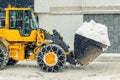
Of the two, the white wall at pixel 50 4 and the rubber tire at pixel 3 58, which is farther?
the white wall at pixel 50 4

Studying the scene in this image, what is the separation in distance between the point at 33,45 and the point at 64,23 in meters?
6.87

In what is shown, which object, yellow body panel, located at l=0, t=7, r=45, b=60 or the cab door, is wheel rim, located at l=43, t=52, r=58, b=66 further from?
the cab door

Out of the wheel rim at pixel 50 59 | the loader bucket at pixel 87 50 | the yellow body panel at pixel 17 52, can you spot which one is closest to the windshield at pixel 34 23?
the yellow body panel at pixel 17 52

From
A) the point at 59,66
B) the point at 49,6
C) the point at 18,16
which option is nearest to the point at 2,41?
the point at 18,16

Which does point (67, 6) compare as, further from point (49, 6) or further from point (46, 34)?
point (46, 34)

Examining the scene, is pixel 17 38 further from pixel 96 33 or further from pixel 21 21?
pixel 96 33

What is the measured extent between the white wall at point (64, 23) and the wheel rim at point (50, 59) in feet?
23.8

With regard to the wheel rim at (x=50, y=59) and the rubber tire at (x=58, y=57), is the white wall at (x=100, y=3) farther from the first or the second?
the wheel rim at (x=50, y=59)

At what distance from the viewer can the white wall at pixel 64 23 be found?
24.3 m

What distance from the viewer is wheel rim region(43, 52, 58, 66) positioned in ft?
55.6

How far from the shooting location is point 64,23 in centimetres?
2438

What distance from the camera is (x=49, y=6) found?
80.2ft

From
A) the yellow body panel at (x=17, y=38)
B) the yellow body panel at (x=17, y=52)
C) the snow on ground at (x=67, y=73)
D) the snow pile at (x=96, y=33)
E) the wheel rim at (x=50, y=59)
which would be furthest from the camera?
the yellow body panel at (x=17, y=52)

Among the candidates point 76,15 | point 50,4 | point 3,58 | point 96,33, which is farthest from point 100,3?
point 3,58
